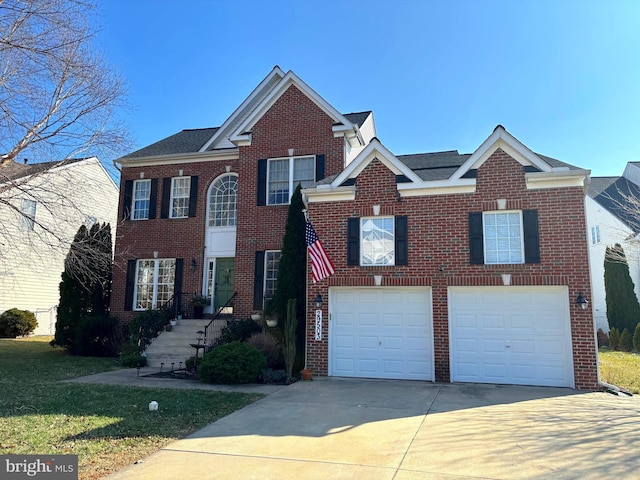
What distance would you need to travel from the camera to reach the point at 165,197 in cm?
1728

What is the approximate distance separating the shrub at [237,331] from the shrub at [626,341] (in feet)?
52.1

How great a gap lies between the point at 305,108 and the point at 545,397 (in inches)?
437

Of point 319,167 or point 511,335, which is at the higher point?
point 319,167

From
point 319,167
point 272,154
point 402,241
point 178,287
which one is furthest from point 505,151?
point 178,287

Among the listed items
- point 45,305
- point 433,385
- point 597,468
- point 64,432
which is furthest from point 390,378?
point 45,305

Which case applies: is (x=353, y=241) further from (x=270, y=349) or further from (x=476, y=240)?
(x=270, y=349)

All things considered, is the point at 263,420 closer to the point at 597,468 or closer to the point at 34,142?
the point at 597,468

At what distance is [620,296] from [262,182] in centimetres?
1757

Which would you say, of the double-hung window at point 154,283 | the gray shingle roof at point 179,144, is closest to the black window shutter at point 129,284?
the double-hung window at point 154,283

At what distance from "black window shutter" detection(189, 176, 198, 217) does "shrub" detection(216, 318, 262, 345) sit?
16.4 ft

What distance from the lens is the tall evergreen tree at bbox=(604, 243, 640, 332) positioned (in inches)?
821

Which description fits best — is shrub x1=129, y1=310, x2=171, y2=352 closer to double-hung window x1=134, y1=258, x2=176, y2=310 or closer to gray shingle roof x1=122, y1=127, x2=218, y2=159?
double-hung window x1=134, y1=258, x2=176, y2=310

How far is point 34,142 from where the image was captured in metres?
11.0

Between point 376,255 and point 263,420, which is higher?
point 376,255
